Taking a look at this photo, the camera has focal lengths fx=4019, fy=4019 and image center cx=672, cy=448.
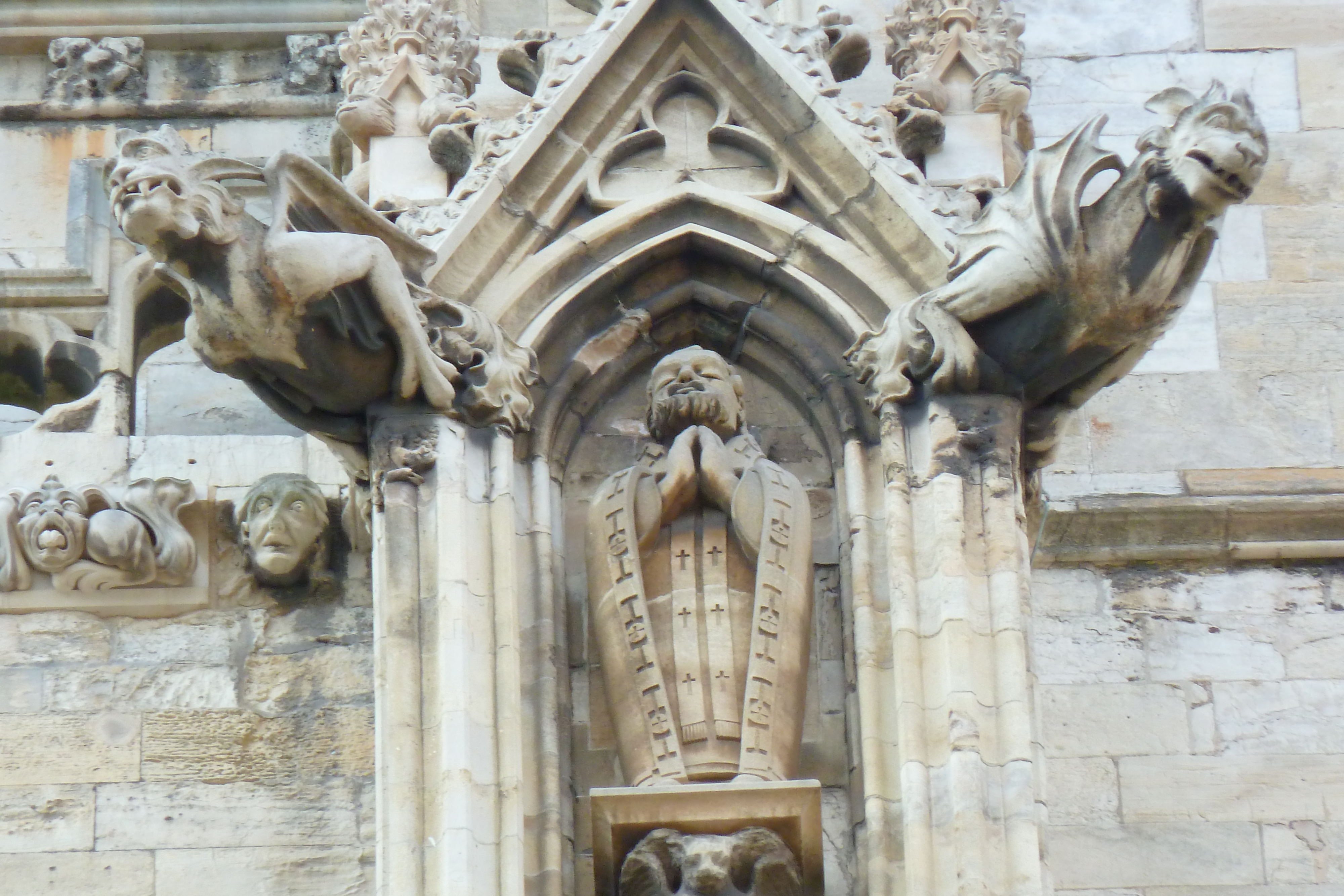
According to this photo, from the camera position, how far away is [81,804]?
9.41 metres

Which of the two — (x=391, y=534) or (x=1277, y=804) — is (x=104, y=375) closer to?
(x=391, y=534)

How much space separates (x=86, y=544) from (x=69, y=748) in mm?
568

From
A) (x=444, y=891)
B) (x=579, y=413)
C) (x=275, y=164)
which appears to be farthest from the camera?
(x=579, y=413)

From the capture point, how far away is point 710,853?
8.59m

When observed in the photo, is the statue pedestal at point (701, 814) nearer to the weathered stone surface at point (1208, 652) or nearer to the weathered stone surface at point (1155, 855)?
the weathered stone surface at point (1155, 855)

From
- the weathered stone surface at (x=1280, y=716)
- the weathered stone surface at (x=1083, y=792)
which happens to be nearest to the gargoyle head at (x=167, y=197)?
the weathered stone surface at (x=1083, y=792)

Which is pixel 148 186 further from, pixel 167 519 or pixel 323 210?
pixel 167 519

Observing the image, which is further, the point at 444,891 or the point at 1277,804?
the point at 1277,804

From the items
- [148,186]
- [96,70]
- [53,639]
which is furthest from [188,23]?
[148,186]

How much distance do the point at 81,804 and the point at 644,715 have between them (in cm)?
144

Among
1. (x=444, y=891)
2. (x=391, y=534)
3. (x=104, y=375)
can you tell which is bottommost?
(x=444, y=891)

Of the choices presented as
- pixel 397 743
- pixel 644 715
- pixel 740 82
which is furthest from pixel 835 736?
pixel 740 82

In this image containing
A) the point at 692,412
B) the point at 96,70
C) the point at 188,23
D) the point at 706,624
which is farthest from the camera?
the point at 188,23

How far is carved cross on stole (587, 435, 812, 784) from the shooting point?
8.84 meters
